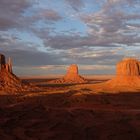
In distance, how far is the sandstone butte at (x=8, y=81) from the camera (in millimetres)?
61325

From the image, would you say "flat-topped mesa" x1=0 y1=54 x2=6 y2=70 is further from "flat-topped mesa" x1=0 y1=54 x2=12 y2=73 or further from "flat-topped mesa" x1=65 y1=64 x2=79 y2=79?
"flat-topped mesa" x1=65 y1=64 x2=79 y2=79

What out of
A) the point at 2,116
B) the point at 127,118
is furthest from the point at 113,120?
the point at 2,116

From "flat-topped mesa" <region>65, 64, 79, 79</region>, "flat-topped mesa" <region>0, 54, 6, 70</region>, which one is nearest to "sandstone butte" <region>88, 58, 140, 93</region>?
"flat-topped mesa" <region>0, 54, 6, 70</region>

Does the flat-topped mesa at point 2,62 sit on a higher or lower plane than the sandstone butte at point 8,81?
higher

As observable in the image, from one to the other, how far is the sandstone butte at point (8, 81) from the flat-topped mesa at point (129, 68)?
2419cm

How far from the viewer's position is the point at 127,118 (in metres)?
22.5

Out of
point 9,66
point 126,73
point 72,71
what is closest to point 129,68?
point 126,73

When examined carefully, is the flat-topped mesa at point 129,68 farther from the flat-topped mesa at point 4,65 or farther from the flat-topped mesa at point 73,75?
the flat-topped mesa at point 73,75

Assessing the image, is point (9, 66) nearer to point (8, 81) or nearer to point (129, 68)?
point (8, 81)

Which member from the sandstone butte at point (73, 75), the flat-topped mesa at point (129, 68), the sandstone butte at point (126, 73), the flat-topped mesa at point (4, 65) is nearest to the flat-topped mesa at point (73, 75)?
the sandstone butte at point (73, 75)

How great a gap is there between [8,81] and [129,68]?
29.0m

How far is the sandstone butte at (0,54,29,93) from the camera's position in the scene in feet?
201

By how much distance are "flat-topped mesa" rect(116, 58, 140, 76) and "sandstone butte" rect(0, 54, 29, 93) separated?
24.2 metres

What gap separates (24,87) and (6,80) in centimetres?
369
